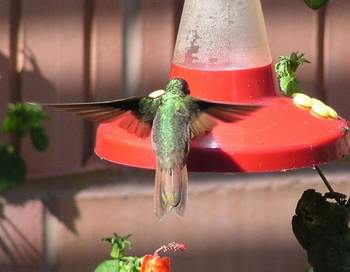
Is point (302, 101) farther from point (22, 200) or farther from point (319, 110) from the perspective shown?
point (22, 200)

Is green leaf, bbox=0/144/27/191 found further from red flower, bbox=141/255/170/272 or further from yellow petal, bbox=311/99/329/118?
yellow petal, bbox=311/99/329/118

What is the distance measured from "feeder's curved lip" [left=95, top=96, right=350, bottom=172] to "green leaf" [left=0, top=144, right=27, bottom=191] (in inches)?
53.4

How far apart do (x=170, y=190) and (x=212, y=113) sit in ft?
0.57

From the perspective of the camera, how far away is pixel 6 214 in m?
3.81

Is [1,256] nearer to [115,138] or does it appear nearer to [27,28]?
[27,28]

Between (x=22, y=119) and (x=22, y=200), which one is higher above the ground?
(x=22, y=119)

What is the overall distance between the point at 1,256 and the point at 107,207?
1.19 feet

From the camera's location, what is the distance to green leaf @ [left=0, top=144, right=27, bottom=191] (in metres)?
3.70

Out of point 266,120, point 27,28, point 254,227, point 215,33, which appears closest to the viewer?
point 266,120

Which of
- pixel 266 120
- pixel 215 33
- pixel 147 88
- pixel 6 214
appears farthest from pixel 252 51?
pixel 6 214

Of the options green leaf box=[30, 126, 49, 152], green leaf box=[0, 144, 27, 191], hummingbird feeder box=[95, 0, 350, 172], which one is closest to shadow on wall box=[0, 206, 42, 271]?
green leaf box=[0, 144, 27, 191]

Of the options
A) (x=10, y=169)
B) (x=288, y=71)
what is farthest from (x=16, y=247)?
(x=288, y=71)

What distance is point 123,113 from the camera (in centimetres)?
235

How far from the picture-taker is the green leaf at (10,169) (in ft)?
12.1
